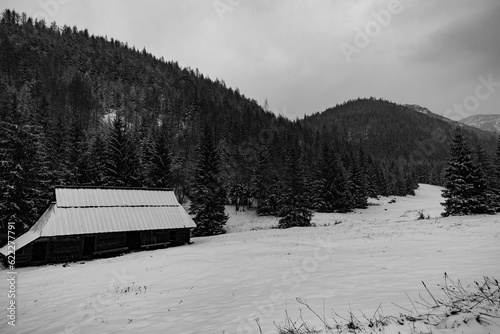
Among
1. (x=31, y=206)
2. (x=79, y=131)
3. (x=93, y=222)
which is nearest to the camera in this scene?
(x=93, y=222)

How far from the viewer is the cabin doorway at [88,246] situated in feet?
70.8

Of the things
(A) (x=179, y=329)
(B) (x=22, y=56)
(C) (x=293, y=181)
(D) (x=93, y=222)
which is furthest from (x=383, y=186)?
(B) (x=22, y=56)

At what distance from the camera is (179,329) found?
6414mm

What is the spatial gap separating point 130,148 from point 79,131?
1233 centimetres

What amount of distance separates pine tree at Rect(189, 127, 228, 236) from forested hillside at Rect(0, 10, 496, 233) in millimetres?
1300

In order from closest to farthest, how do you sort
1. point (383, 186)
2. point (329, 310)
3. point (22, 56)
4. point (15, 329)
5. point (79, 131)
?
point (329, 310) < point (15, 329) < point (79, 131) < point (383, 186) < point (22, 56)

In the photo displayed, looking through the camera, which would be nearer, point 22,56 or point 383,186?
point 383,186

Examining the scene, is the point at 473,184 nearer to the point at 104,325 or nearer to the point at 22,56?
the point at 104,325

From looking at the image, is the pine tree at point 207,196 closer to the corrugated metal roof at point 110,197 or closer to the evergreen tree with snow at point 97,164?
the corrugated metal roof at point 110,197

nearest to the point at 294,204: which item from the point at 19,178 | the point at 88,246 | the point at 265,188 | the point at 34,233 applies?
the point at 265,188

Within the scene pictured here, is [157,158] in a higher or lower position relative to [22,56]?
lower

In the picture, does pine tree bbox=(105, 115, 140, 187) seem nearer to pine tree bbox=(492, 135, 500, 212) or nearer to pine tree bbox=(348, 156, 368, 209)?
pine tree bbox=(348, 156, 368, 209)

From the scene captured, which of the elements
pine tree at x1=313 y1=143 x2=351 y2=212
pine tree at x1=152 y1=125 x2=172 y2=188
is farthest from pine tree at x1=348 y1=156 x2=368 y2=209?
pine tree at x1=152 y1=125 x2=172 y2=188

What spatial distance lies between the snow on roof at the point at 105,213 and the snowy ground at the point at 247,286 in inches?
169
